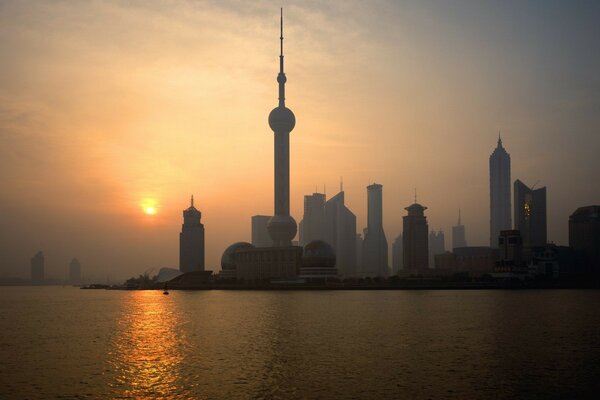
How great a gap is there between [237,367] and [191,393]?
40.6 feet

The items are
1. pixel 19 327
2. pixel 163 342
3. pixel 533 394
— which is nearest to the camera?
pixel 533 394

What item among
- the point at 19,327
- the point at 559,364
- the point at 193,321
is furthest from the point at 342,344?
the point at 19,327

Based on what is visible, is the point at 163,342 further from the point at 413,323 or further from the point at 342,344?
the point at 413,323

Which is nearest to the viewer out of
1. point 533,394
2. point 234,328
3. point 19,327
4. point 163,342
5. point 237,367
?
point 533,394

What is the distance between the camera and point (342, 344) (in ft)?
256

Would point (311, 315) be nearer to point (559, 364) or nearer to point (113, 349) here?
point (113, 349)

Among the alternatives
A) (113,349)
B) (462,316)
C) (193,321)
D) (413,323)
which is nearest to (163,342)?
(113,349)

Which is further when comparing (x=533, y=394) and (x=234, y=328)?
(x=234, y=328)

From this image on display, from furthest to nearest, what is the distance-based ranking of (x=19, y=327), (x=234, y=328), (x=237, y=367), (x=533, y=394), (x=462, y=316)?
(x=462, y=316), (x=19, y=327), (x=234, y=328), (x=237, y=367), (x=533, y=394)

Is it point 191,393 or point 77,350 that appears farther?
point 77,350

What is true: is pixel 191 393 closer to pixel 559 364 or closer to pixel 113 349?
pixel 113 349

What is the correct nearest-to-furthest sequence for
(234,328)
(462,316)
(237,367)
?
(237,367) < (234,328) < (462,316)

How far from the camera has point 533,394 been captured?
48.7m

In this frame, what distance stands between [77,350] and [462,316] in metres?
73.2
